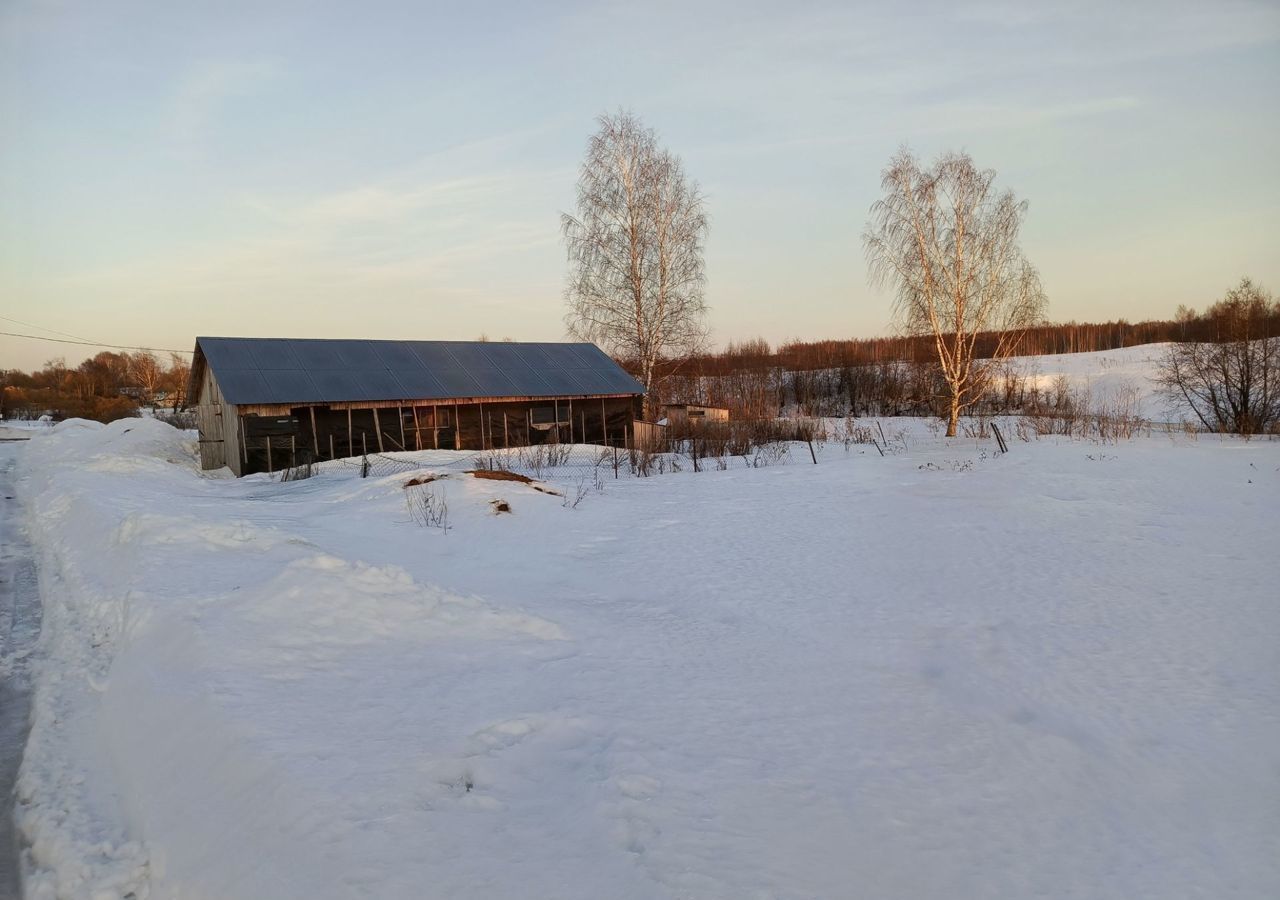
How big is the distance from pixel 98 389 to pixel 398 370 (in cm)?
6076

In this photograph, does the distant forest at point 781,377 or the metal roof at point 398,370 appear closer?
the metal roof at point 398,370

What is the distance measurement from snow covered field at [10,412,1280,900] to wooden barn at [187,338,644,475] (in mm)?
11236

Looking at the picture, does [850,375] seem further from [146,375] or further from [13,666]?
[146,375]

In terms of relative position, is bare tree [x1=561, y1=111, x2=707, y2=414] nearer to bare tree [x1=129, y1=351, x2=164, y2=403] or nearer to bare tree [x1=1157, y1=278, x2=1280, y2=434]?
bare tree [x1=1157, y1=278, x2=1280, y2=434]

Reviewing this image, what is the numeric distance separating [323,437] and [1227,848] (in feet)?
71.4

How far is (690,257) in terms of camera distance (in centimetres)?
2741

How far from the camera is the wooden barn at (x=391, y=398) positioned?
68.8 ft

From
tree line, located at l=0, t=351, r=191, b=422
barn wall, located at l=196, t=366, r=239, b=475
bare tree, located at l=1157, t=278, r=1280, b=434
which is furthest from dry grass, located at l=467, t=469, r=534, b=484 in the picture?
tree line, located at l=0, t=351, r=191, b=422

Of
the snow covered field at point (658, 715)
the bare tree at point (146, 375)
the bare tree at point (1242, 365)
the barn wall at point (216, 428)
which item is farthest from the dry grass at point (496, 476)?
the bare tree at point (146, 375)

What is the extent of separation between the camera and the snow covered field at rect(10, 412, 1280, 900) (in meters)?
3.43

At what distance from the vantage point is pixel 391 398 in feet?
72.8

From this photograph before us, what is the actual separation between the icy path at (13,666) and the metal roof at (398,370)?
9403 mm

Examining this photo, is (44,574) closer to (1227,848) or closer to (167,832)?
(167,832)

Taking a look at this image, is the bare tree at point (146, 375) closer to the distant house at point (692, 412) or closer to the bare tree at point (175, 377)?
the bare tree at point (175, 377)
